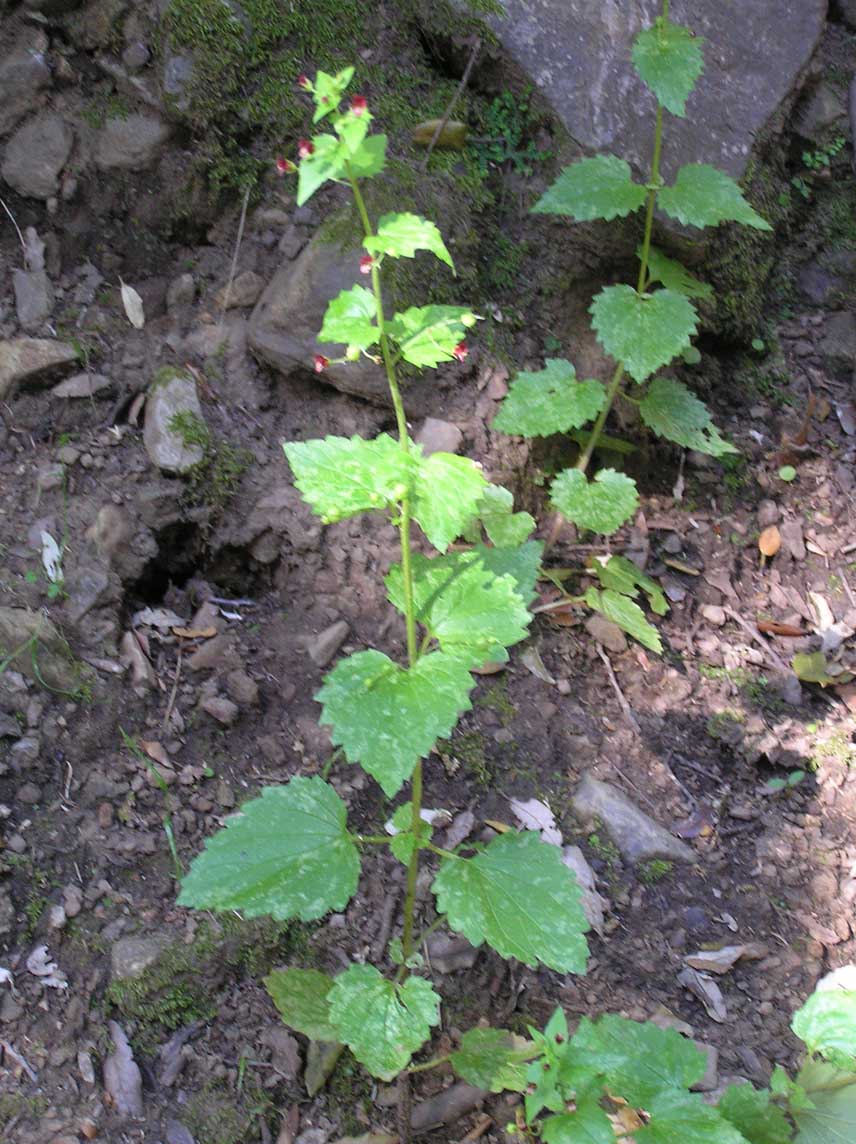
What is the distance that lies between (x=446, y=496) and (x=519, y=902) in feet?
2.64

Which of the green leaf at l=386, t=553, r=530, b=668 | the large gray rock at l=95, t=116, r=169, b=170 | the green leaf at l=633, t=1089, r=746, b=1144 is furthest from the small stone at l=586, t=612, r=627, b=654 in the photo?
the large gray rock at l=95, t=116, r=169, b=170

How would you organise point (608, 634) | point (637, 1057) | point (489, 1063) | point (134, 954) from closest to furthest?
point (637, 1057), point (489, 1063), point (134, 954), point (608, 634)

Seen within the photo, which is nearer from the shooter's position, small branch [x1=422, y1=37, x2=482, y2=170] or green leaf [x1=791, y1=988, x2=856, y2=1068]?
green leaf [x1=791, y1=988, x2=856, y2=1068]

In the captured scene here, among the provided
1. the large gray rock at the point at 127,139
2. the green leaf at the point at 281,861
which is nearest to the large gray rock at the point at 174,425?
the large gray rock at the point at 127,139

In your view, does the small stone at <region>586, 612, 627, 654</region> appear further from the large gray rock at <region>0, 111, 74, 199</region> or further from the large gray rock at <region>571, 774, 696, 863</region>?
the large gray rock at <region>0, 111, 74, 199</region>

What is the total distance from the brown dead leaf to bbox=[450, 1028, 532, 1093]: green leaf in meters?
1.93

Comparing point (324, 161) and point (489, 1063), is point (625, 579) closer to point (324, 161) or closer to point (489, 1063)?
point (489, 1063)

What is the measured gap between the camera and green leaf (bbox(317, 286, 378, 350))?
180 centimetres

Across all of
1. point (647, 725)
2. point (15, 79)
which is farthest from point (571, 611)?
point (15, 79)

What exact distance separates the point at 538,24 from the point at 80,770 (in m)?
2.88

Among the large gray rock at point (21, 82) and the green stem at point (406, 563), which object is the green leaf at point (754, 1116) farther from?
the large gray rock at point (21, 82)

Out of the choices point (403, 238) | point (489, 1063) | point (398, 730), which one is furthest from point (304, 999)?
point (403, 238)

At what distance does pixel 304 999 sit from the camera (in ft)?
7.11

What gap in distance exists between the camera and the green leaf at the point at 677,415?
3219 mm
